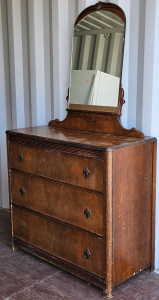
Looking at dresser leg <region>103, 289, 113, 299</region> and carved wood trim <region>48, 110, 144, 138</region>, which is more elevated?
carved wood trim <region>48, 110, 144, 138</region>

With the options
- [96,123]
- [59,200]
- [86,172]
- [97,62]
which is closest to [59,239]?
[59,200]

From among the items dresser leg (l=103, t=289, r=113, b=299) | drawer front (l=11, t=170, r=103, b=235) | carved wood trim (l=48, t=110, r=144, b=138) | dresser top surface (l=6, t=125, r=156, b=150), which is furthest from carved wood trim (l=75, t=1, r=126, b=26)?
dresser leg (l=103, t=289, r=113, b=299)

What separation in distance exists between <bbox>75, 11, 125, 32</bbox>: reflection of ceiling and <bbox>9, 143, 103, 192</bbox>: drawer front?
1053 millimetres

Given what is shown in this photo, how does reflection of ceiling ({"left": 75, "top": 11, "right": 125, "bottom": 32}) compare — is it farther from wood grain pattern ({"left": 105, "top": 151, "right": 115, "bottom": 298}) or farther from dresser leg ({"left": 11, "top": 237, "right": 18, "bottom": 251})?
dresser leg ({"left": 11, "top": 237, "right": 18, "bottom": 251})

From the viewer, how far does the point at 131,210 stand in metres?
2.50

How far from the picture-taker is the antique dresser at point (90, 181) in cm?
238

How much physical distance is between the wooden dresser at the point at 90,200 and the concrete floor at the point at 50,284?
9 cm

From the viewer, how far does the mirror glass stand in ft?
9.04

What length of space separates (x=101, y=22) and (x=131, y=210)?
1476 millimetres

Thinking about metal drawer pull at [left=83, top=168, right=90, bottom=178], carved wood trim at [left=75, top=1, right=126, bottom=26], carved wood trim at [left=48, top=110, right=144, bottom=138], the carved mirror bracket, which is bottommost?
metal drawer pull at [left=83, top=168, right=90, bottom=178]

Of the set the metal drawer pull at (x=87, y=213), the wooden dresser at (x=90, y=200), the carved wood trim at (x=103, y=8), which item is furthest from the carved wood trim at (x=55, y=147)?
the carved wood trim at (x=103, y=8)

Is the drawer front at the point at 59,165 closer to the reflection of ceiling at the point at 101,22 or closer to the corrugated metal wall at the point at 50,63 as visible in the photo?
the corrugated metal wall at the point at 50,63

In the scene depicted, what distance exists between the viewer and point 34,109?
12.3ft

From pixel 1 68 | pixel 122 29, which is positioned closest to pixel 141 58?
pixel 122 29
